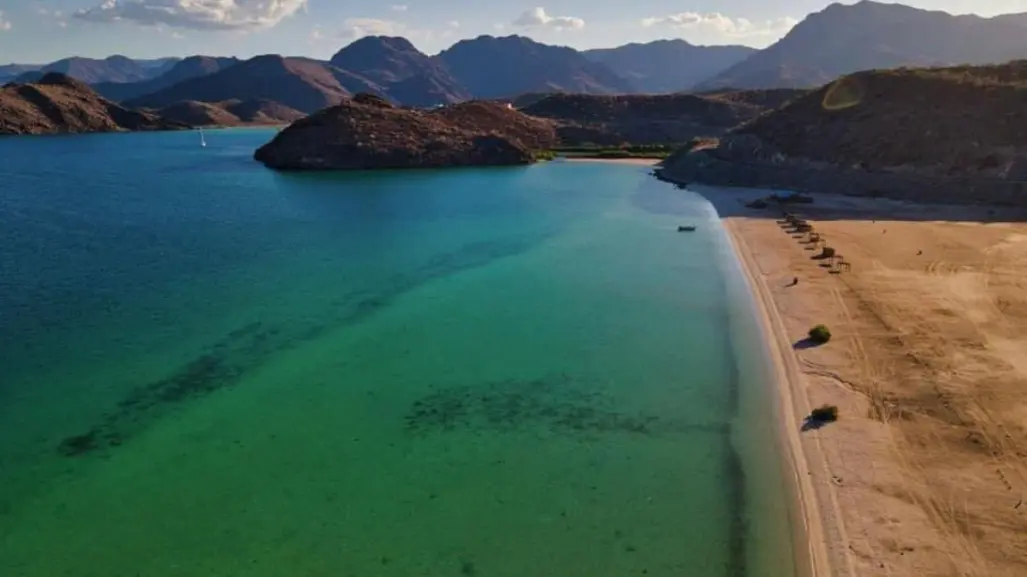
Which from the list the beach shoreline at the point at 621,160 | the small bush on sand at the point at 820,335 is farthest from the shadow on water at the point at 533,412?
the beach shoreline at the point at 621,160

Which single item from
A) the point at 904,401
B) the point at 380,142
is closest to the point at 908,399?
the point at 904,401

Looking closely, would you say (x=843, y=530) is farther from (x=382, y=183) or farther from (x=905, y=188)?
(x=382, y=183)

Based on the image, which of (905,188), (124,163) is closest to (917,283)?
(905,188)

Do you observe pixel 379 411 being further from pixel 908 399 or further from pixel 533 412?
pixel 908 399

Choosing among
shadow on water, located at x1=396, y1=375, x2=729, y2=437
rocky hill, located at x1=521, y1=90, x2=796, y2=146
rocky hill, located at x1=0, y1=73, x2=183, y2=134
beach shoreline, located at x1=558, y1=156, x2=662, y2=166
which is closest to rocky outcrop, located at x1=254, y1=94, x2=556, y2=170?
beach shoreline, located at x1=558, y1=156, x2=662, y2=166

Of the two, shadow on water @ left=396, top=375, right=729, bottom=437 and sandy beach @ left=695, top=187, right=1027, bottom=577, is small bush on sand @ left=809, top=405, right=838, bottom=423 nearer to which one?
sandy beach @ left=695, top=187, right=1027, bottom=577
